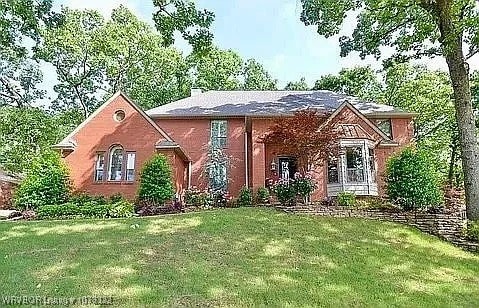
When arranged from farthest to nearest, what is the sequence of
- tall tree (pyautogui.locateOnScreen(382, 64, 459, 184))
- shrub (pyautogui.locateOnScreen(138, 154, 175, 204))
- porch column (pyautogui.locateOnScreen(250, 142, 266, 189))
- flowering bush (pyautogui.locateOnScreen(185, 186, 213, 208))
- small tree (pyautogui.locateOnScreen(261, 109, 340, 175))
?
tall tree (pyautogui.locateOnScreen(382, 64, 459, 184)) < porch column (pyautogui.locateOnScreen(250, 142, 266, 189)) < flowering bush (pyautogui.locateOnScreen(185, 186, 213, 208)) < shrub (pyautogui.locateOnScreen(138, 154, 175, 204)) < small tree (pyautogui.locateOnScreen(261, 109, 340, 175))

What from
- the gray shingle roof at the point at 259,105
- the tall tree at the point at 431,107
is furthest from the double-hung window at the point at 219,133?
the tall tree at the point at 431,107

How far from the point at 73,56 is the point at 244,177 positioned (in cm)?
1760

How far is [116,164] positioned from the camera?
61.6ft

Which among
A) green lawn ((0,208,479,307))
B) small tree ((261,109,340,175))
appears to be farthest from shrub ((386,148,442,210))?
small tree ((261,109,340,175))

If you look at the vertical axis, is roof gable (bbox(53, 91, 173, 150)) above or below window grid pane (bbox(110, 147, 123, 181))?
above

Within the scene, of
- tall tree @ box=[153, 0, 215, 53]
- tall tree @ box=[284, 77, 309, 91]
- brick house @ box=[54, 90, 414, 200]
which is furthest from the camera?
tall tree @ box=[284, 77, 309, 91]

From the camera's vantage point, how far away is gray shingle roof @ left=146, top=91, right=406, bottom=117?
2177cm

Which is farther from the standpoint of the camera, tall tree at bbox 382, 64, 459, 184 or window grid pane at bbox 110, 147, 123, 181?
tall tree at bbox 382, 64, 459, 184

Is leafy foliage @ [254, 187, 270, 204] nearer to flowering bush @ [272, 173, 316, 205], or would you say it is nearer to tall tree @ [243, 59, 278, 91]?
flowering bush @ [272, 173, 316, 205]

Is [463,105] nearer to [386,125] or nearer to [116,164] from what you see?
[386,125]

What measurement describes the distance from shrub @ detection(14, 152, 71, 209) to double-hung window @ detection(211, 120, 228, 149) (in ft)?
25.1

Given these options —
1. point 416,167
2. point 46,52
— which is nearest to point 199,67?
point 46,52

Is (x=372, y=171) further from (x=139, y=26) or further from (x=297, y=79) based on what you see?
(x=139, y=26)

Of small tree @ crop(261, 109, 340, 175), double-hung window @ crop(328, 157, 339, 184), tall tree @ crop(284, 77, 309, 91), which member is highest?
tall tree @ crop(284, 77, 309, 91)
